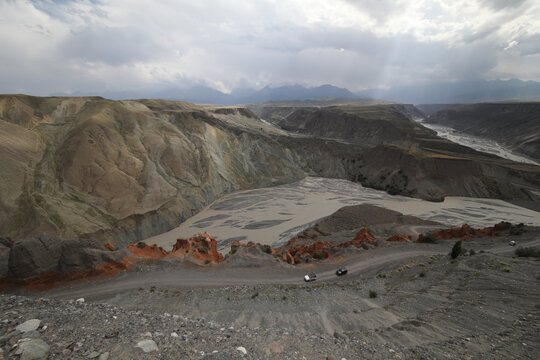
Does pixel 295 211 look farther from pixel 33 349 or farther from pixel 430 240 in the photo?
pixel 33 349

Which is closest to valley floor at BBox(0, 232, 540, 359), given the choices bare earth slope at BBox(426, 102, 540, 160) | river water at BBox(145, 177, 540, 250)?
river water at BBox(145, 177, 540, 250)

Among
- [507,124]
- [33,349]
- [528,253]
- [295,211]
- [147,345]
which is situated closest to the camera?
[33,349]

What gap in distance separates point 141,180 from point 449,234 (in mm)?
45141

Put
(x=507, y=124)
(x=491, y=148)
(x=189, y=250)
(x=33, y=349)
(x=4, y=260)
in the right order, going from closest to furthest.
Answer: (x=33, y=349) < (x=4, y=260) < (x=189, y=250) < (x=491, y=148) < (x=507, y=124)

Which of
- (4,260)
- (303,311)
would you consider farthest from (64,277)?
(303,311)

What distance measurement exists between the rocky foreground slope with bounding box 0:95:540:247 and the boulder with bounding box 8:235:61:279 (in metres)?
13.9

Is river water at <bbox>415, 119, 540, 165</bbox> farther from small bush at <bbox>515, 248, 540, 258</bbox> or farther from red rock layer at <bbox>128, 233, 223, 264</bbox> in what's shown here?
red rock layer at <bbox>128, 233, 223, 264</bbox>

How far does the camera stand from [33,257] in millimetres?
16422

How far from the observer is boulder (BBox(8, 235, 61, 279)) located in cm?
1600

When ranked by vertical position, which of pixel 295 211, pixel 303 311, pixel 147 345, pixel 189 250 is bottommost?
pixel 295 211

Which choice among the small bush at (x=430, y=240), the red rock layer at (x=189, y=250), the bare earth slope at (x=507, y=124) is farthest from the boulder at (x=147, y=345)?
the bare earth slope at (x=507, y=124)

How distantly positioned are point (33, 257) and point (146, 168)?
2935cm

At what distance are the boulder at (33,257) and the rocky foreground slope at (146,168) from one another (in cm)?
1389

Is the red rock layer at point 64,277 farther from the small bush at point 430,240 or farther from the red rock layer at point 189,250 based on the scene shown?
the small bush at point 430,240
